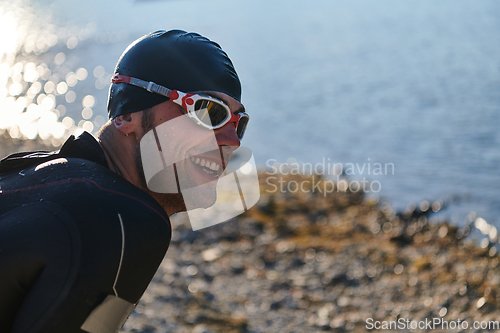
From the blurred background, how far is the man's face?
529cm

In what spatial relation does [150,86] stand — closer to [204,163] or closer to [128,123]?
[128,123]

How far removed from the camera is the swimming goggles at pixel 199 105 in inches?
108

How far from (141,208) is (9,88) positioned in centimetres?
3611

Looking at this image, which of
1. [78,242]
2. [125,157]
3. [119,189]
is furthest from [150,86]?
[78,242]

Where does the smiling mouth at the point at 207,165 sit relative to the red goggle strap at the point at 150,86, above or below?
below

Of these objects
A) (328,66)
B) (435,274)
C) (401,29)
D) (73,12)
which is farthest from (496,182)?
(73,12)

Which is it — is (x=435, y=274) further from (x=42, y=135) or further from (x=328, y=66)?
(x=328, y=66)

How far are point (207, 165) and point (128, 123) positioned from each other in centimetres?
52


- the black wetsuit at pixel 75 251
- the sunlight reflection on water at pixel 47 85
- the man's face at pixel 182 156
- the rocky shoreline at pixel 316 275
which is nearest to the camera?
the black wetsuit at pixel 75 251

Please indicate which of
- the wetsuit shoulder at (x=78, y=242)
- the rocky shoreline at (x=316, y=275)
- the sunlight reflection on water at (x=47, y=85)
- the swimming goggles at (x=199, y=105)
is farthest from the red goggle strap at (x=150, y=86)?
the sunlight reflection on water at (x=47, y=85)

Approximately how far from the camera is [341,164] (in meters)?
20.2

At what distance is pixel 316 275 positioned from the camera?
9.68 metres

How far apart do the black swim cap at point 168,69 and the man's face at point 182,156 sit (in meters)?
0.15

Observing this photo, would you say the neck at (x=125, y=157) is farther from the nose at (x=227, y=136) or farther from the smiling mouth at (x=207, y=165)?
the nose at (x=227, y=136)
